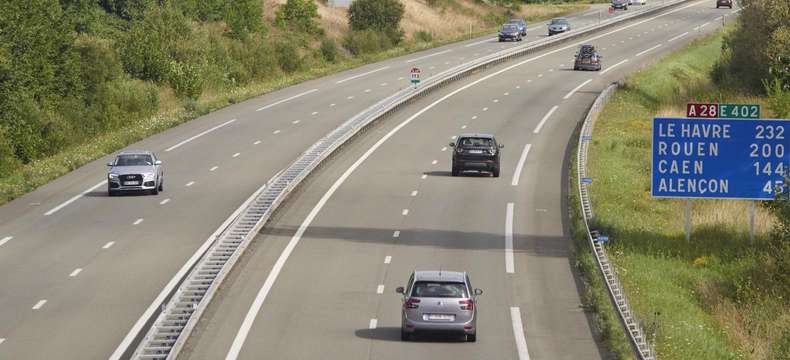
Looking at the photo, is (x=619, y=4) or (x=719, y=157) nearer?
(x=719, y=157)

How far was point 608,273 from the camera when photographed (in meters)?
33.0

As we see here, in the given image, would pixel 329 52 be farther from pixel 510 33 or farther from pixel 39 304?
pixel 39 304

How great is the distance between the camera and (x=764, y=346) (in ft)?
104

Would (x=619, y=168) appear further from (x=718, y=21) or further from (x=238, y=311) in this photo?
(x=718, y=21)

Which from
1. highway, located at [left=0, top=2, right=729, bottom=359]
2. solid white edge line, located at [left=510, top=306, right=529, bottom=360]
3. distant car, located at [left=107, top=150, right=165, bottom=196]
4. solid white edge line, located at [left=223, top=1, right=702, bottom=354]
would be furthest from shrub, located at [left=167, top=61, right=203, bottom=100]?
solid white edge line, located at [left=510, top=306, right=529, bottom=360]

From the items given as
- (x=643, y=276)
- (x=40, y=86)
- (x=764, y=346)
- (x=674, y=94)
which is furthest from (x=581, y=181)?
(x=40, y=86)

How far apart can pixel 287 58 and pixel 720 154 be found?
73.8 m

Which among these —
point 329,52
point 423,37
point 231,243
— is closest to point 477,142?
point 231,243

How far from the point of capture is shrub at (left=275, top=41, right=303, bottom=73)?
110m

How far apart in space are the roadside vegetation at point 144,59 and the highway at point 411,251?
43.3ft

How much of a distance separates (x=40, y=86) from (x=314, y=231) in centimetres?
4736

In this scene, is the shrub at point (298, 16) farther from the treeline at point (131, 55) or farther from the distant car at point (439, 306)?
the distant car at point (439, 306)

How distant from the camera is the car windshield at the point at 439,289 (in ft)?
88.6

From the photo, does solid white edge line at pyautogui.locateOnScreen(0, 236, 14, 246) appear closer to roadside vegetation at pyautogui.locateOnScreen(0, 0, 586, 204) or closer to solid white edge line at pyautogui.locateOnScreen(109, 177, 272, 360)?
solid white edge line at pyautogui.locateOnScreen(109, 177, 272, 360)
